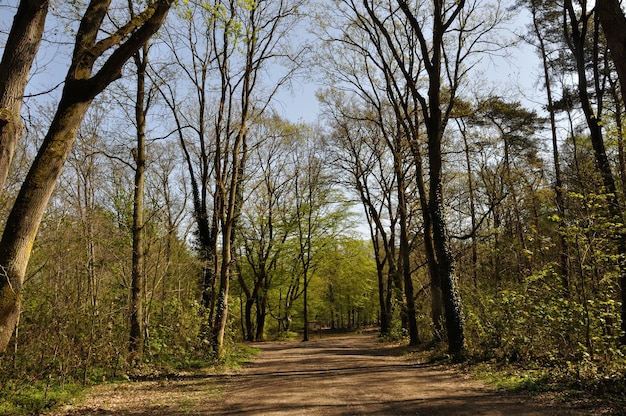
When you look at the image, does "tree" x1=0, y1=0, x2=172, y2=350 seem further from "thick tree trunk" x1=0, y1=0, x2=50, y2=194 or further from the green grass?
the green grass

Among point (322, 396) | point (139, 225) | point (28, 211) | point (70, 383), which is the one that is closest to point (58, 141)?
point (28, 211)

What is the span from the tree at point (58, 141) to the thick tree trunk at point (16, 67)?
10.8 inches

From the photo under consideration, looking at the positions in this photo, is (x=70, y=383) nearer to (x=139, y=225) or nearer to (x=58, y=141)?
(x=139, y=225)

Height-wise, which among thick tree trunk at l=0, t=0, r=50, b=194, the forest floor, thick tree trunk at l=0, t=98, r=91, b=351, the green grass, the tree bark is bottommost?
the forest floor

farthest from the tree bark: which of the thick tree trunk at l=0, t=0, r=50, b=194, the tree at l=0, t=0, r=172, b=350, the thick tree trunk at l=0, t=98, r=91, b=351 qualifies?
the thick tree trunk at l=0, t=0, r=50, b=194

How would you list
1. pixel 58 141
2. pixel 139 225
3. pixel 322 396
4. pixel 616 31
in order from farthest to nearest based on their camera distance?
pixel 139 225 < pixel 322 396 < pixel 616 31 < pixel 58 141

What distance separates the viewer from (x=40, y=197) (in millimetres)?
4012

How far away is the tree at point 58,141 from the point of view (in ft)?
12.4

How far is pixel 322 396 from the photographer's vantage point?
7.14 metres

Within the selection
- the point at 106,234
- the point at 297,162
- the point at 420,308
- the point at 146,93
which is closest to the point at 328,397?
the point at 106,234

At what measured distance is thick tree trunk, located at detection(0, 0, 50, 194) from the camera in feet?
12.4

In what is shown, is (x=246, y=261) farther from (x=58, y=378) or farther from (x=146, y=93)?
(x=58, y=378)

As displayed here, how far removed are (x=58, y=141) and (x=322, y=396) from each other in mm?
5539

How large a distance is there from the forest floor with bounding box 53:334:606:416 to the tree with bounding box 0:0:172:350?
3.41 m
